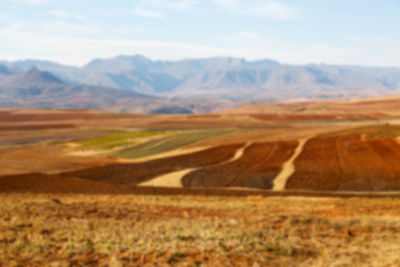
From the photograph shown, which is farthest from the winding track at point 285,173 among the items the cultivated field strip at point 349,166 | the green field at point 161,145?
the green field at point 161,145

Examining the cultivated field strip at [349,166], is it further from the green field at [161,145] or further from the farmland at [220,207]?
the green field at [161,145]

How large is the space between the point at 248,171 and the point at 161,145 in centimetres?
3256

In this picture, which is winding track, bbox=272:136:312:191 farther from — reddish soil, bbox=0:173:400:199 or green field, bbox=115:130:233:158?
green field, bbox=115:130:233:158

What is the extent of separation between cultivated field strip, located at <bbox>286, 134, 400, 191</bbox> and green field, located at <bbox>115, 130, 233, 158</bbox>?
918 inches

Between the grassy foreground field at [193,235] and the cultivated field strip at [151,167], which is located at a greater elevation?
the grassy foreground field at [193,235]

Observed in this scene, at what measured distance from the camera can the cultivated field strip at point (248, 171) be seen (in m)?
42.7

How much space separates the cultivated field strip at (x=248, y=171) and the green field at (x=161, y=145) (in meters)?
16.9

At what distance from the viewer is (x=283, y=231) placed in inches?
694

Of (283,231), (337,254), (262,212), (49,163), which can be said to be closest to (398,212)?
(262,212)

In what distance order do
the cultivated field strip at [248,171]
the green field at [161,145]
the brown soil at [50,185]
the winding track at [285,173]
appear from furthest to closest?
the green field at [161,145]
the cultivated field strip at [248,171]
the winding track at [285,173]
the brown soil at [50,185]

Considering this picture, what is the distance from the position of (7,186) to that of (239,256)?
26.8 metres

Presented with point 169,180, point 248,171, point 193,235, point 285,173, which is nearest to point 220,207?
point 193,235

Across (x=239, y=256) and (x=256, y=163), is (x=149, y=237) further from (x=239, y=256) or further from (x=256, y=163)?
(x=256, y=163)

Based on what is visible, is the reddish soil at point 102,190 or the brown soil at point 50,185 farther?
the brown soil at point 50,185
